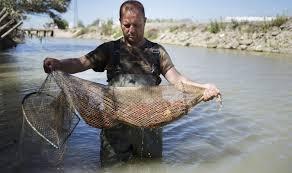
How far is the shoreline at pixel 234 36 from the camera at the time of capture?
3322cm

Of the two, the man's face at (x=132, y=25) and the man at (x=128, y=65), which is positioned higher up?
the man's face at (x=132, y=25)

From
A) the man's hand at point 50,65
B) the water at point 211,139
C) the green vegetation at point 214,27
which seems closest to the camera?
the man's hand at point 50,65

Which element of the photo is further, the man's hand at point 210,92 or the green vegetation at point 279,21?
the green vegetation at point 279,21

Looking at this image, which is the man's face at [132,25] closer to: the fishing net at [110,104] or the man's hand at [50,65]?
the fishing net at [110,104]

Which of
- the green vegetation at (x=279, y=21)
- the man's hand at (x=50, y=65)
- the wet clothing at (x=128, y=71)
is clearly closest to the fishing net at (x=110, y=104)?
the man's hand at (x=50, y=65)

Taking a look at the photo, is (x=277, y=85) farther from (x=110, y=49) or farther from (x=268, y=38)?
(x=268, y=38)

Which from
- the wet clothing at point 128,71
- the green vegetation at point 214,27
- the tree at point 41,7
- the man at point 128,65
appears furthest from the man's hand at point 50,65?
the green vegetation at point 214,27

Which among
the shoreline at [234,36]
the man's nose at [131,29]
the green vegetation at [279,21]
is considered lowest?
the shoreline at [234,36]

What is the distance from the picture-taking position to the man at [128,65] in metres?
5.02

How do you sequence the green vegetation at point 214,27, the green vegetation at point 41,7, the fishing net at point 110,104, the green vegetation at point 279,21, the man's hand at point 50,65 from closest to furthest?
the man's hand at point 50,65, the fishing net at point 110,104, the green vegetation at point 41,7, the green vegetation at point 279,21, the green vegetation at point 214,27

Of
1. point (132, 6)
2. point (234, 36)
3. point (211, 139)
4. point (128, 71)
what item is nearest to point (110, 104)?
point (128, 71)

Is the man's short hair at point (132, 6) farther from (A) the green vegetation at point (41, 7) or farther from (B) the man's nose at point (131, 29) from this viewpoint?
(A) the green vegetation at point (41, 7)

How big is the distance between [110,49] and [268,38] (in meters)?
30.9

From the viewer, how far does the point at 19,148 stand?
22.0 ft
